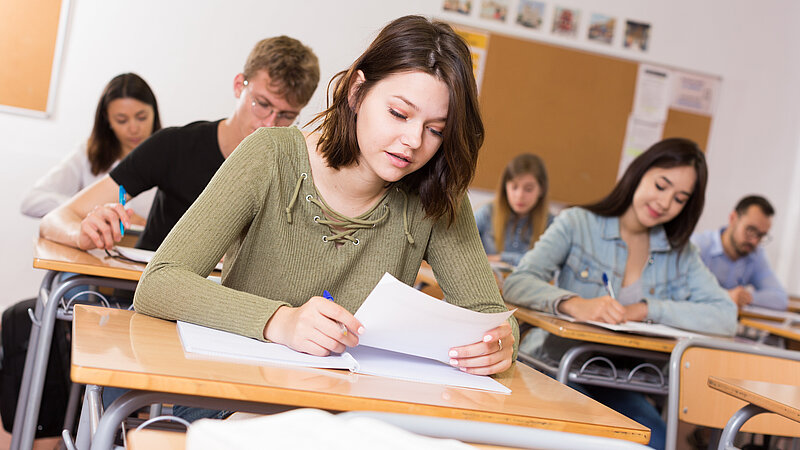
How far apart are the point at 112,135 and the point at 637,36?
336cm

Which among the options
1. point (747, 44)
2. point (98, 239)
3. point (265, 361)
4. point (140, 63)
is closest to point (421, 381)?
point (265, 361)

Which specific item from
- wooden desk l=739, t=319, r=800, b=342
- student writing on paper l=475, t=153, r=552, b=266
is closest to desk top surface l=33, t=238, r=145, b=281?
wooden desk l=739, t=319, r=800, b=342

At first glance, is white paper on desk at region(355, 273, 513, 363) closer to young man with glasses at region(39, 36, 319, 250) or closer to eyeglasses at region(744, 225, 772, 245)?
young man with glasses at region(39, 36, 319, 250)

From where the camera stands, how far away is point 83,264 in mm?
1705

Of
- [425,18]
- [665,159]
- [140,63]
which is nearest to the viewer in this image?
[425,18]

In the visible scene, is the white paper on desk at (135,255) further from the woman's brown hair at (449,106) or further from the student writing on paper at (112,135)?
the student writing on paper at (112,135)

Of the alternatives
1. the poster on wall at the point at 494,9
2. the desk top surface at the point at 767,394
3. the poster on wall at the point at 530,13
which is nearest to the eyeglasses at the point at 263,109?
the desk top surface at the point at 767,394

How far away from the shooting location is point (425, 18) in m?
1.31

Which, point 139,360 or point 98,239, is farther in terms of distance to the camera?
point 98,239

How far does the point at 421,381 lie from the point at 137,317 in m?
0.43

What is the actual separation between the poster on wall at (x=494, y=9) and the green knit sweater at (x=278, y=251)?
3.49 meters

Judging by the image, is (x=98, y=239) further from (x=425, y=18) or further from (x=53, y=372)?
(x=425, y=18)

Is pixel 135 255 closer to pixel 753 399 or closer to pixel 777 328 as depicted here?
pixel 753 399

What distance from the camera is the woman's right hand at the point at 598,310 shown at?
213 centimetres
